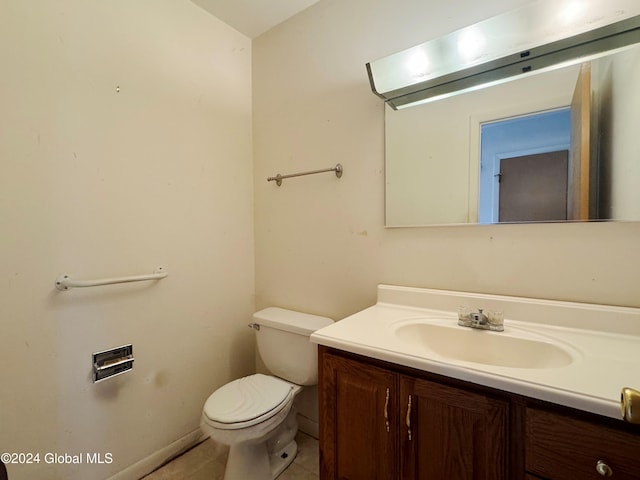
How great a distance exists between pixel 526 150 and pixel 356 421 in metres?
1.13

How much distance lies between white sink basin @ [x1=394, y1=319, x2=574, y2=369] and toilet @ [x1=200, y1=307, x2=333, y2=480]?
0.51 m

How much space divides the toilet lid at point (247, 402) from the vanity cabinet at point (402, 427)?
32 centimetres

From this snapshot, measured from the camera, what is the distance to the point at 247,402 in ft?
4.28

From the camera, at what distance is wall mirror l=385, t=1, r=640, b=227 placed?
971 mm

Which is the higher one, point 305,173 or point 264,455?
point 305,173

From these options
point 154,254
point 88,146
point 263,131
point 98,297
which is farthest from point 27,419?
point 263,131

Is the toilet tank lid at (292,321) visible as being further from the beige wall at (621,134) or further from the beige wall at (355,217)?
the beige wall at (621,134)

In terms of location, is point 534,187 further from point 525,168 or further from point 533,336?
point 533,336

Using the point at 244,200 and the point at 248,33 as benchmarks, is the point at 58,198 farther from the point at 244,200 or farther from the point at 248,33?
the point at 248,33

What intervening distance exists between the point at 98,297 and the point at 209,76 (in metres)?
1.28

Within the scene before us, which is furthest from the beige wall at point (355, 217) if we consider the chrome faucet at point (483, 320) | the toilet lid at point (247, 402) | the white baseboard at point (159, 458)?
the white baseboard at point (159, 458)

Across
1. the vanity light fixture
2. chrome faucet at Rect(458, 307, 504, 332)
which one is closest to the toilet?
chrome faucet at Rect(458, 307, 504, 332)

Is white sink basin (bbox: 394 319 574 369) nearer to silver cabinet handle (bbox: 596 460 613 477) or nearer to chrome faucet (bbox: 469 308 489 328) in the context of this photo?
chrome faucet (bbox: 469 308 489 328)

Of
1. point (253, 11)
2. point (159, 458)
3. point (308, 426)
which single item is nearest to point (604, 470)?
→ point (308, 426)
